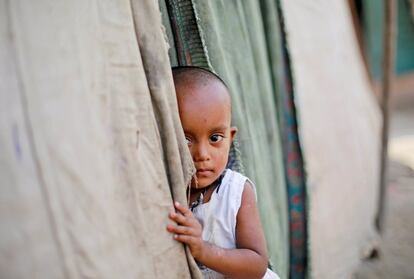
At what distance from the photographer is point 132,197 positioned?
1389 millimetres

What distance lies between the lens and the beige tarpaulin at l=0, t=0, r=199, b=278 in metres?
1.25

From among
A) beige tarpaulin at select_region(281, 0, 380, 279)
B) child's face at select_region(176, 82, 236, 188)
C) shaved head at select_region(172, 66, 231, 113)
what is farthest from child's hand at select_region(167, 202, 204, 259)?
beige tarpaulin at select_region(281, 0, 380, 279)

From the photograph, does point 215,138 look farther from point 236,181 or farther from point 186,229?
point 186,229

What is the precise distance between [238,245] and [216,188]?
182 mm

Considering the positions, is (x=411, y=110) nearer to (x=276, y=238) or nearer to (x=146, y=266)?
(x=276, y=238)

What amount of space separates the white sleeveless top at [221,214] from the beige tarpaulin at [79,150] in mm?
249

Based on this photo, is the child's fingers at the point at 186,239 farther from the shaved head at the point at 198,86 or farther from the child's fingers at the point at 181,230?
the shaved head at the point at 198,86

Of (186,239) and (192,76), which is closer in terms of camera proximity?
(186,239)

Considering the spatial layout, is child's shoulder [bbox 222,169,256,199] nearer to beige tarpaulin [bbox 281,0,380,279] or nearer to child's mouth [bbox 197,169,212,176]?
child's mouth [bbox 197,169,212,176]

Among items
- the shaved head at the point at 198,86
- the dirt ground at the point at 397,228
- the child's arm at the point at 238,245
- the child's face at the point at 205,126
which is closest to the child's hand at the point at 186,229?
the child's arm at the point at 238,245

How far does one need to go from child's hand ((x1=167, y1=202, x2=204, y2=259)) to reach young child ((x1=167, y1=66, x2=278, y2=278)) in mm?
102

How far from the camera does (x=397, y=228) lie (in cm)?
425

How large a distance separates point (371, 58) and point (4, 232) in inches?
327

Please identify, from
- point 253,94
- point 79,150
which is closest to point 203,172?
point 79,150
